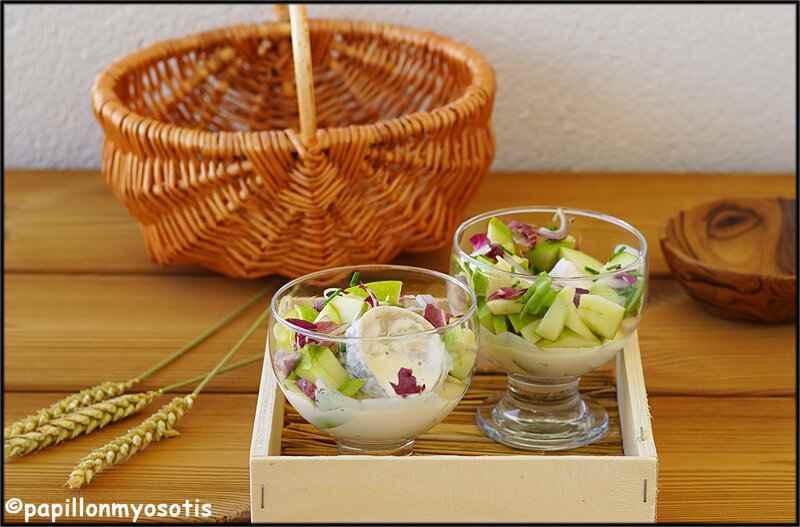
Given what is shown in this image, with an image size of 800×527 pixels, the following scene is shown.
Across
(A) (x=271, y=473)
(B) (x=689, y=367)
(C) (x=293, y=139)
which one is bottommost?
(B) (x=689, y=367)

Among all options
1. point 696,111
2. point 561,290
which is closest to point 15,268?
point 561,290

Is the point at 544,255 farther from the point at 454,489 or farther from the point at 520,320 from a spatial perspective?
the point at 454,489

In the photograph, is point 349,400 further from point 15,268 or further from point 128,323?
point 15,268

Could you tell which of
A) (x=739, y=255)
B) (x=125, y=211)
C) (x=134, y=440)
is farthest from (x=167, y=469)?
(x=739, y=255)

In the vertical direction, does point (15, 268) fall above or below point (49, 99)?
below

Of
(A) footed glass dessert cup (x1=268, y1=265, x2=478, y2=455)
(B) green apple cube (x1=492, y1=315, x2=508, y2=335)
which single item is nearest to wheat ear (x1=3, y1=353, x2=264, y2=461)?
(A) footed glass dessert cup (x1=268, y1=265, x2=478, y2=455)
